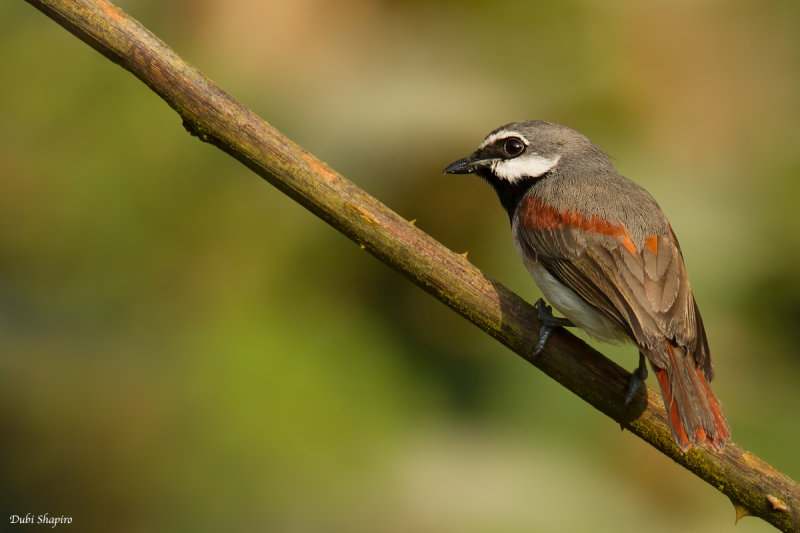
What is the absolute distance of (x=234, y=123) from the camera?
3004 mm

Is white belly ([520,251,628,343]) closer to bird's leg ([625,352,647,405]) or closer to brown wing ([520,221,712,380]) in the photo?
brown wing ([520,221,712,380])

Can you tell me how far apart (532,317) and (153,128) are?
269 cm

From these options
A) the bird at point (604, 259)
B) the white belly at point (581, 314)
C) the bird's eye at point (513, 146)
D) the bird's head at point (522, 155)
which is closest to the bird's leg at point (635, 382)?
the bird at point (604, 259)

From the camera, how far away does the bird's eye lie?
4379mm

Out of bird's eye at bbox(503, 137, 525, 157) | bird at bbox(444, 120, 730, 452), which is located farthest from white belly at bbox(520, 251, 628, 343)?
bird's eye at bbox(503, 137, 525, 157)

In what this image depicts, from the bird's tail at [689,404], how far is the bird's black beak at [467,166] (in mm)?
1448

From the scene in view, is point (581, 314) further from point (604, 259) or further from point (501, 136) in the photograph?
point (501, 136)

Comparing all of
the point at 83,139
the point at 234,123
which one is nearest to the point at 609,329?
the point at 234,123

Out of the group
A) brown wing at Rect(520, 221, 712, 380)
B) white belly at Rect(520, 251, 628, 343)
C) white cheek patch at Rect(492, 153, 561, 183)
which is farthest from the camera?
white cheek patch at Rect(492, 153, 561, 183)

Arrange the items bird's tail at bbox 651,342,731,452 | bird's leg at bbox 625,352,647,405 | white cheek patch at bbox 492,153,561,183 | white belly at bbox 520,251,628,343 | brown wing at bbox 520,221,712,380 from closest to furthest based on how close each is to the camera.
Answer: bird's tail at bbox 651,342,731,452 < bird's leg at bbox 625,352,647,405 < brown wing at bbox 520,221,712,380 < white belly at bbox 520,251,628,343 < white cheek patch at bbox 492,153,561,183

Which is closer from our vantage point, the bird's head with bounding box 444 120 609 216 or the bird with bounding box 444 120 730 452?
the bird with bounding box 444 120 730 452

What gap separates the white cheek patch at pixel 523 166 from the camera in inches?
171

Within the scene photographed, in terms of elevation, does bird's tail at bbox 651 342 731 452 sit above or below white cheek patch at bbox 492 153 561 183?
below

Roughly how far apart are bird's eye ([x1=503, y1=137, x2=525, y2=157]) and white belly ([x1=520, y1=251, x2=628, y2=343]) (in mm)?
855
